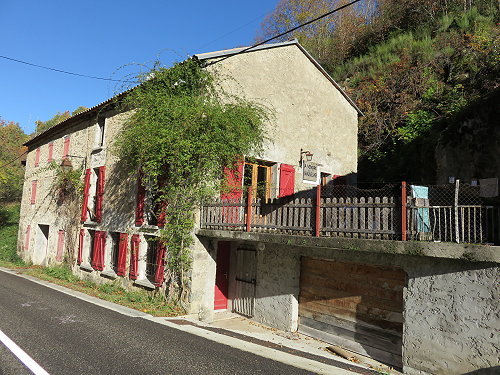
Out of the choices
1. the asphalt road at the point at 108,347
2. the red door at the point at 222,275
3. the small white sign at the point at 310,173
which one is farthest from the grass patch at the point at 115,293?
the small white sign at the point at 310,173

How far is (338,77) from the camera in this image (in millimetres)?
24141

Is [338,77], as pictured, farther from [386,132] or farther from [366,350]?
[366,350]

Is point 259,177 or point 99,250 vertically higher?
point 259,177

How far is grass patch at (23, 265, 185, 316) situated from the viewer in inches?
381

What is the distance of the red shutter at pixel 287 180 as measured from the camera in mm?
11648

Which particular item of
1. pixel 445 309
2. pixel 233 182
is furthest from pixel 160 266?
pixel 445 309

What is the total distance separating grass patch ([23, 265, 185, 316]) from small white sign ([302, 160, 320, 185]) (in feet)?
19.8

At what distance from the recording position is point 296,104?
1259 centimetres

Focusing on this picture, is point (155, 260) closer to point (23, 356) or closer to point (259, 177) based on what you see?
point (259, 177)

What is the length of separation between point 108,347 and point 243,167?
6055 mm

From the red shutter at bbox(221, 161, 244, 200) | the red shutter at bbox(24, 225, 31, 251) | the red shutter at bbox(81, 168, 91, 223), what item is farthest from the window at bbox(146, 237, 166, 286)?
the red shutter at bbox(24, 225, 31, 251)

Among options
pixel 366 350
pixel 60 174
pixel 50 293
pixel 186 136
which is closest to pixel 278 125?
pixel 186 136

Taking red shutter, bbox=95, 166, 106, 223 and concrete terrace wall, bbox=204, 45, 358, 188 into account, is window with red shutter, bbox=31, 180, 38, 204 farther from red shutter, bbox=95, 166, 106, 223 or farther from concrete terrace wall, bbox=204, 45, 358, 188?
concrete terrace wall, bbox=204, 45, 358, 188

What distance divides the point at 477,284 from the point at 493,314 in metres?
0.48
